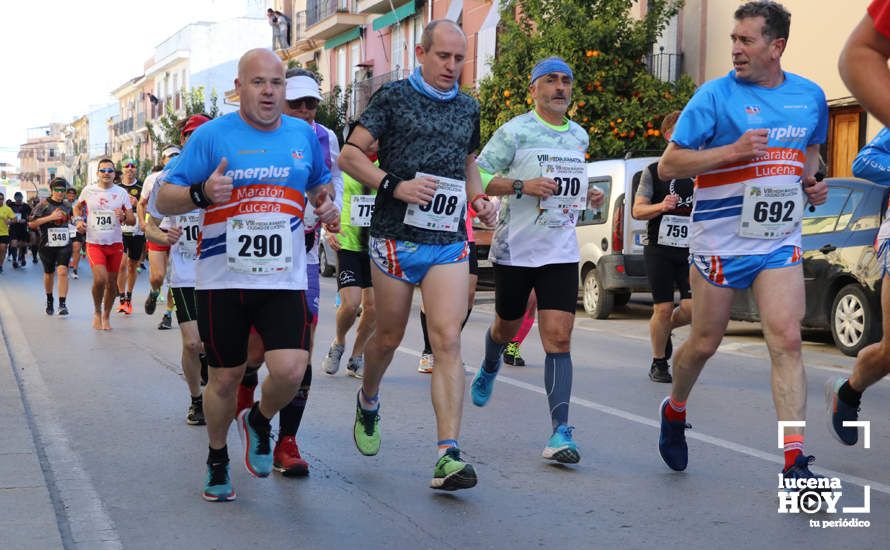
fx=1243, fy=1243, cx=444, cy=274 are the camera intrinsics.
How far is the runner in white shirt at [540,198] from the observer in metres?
6.57

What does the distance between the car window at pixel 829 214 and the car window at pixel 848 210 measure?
1.6 inches

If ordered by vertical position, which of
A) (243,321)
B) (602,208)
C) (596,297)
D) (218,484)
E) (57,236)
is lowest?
(596,297)

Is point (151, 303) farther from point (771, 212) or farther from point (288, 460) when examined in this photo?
point (771, 212)

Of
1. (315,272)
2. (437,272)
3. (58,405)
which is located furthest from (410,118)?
(58,405)

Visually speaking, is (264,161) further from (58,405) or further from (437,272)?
(58,405)

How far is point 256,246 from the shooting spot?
5215 mm

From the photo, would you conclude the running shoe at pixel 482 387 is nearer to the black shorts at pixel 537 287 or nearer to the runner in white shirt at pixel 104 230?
the black shorts at pixel 537 287

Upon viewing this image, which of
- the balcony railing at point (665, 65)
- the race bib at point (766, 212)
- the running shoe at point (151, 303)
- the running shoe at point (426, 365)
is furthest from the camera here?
the balcony railing at point (665, 65)

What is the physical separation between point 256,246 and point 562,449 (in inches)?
76.6

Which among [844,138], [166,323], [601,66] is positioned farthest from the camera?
[601,66]

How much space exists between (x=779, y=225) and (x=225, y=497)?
2716 millimetres

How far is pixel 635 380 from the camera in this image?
388 inches

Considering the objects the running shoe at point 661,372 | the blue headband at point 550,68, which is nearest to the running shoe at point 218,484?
the blue headband at point 550,68

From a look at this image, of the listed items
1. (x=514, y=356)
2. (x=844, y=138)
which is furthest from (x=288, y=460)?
(x=844, y=138)
